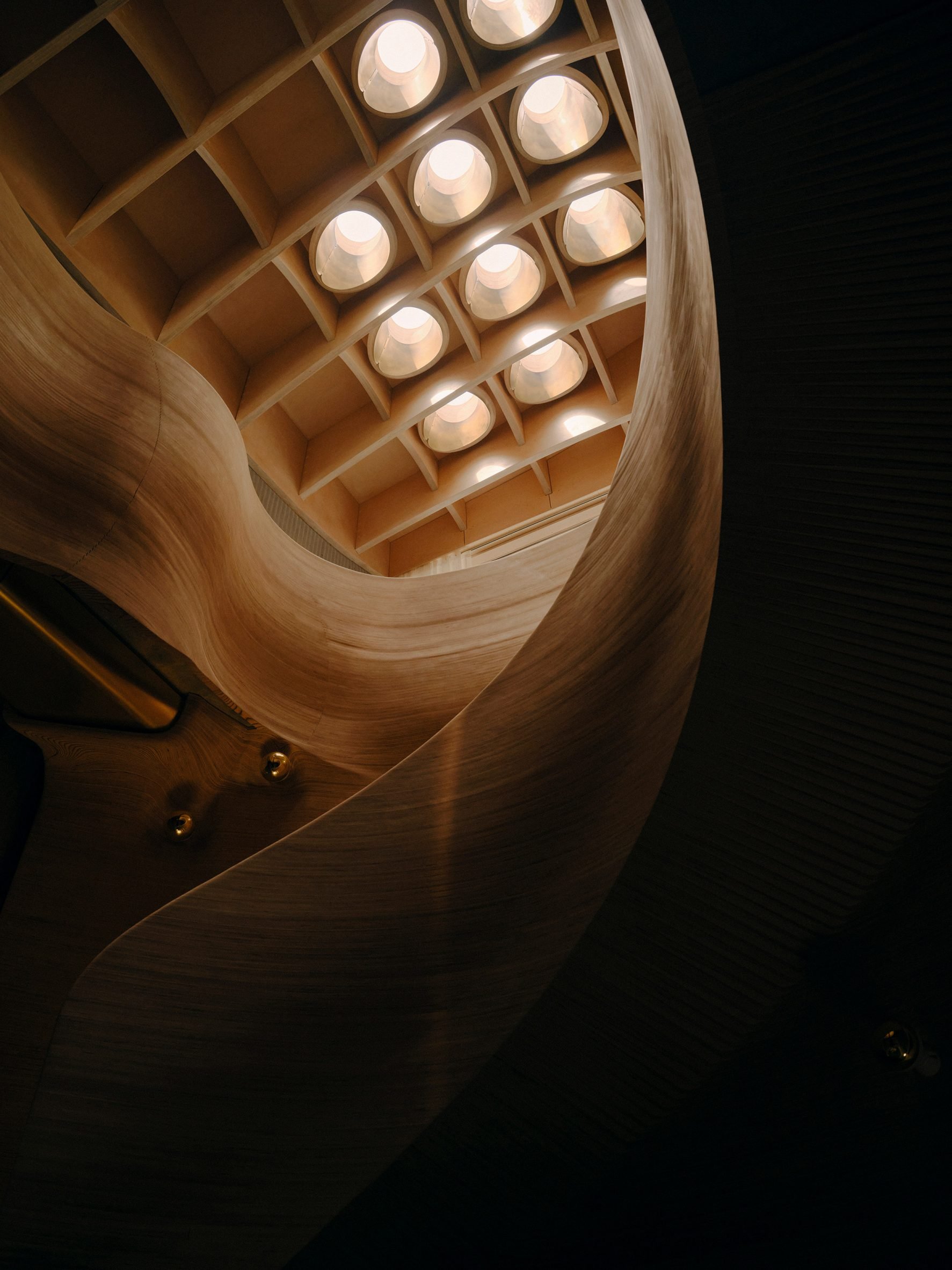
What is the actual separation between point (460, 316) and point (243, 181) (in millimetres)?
2722

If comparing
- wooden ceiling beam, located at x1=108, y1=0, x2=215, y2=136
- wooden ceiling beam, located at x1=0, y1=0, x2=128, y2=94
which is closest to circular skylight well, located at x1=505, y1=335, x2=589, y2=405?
wooden ceiling beam, located at x1=108, y1=0, x2=215, y2=136

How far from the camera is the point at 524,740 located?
14.2ft

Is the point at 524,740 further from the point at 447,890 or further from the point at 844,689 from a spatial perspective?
the point at 844,689

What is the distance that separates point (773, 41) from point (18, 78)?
713 cm

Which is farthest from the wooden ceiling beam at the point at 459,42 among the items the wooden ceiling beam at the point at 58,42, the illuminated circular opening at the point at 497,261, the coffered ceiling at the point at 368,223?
the wooden ceiling beam at the point at 58,42

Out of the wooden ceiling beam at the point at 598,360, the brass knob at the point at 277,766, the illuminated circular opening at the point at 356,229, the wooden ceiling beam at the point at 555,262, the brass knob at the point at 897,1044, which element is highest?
the illuminated circular opening at the point at 356,229

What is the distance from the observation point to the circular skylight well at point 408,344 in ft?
33.4

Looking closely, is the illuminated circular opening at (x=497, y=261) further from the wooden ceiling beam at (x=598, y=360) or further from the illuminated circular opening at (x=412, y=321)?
the wooden ceiling beam at (x=598, y=360)

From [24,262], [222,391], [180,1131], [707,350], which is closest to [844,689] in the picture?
[707,350]

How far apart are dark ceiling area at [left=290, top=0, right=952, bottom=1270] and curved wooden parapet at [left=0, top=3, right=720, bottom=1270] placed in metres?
0.31

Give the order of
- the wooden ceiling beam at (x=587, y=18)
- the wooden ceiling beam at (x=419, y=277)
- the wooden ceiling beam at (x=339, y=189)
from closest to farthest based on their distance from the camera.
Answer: the wooden ceiling beam at (x=587, y=18) < the wooden ceiling beam at (x=339, y=189) < the wooden ceiling beam at (x=419, y=277)

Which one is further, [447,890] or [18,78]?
[18,78]

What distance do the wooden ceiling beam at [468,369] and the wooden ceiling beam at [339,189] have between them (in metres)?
1.38

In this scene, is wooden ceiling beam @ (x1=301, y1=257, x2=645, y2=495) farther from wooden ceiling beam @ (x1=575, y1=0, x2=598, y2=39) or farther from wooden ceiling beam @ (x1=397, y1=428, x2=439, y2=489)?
wooden ceiling beam @ (x1=575, y1=0, x2=598, y2=39)
